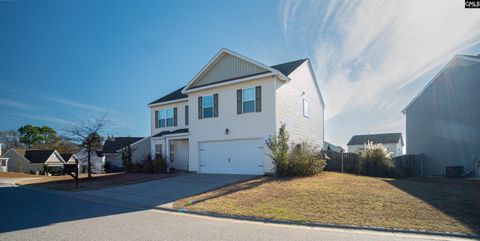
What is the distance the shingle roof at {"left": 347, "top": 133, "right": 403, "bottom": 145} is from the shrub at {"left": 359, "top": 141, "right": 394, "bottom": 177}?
3264 cm

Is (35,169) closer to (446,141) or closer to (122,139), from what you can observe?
(122,139)

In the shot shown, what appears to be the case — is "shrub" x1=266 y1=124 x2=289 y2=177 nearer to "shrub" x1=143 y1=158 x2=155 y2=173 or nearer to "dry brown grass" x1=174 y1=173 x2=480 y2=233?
"dry brown grass" x1=174 y1=173 x2=480 y2=233

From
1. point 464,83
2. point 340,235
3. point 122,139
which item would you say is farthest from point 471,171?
point 122,139

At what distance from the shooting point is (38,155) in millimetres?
50969

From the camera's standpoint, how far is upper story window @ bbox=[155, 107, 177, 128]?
2300 centimetres

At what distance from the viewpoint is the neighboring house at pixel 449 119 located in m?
17.7

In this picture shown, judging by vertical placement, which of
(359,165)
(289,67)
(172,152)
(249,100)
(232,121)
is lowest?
(359,165)

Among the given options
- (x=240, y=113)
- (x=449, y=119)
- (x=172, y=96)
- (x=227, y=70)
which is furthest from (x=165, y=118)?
(x=449, y=119)

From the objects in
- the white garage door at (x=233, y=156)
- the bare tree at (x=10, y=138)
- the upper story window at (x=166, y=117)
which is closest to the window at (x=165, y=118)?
the upper story window at (x=166, y=117)

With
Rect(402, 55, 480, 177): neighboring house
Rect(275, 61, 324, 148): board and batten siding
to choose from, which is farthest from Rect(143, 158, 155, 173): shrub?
Rect(402, 55, 480, 177): neighboring house

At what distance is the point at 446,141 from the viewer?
18891mm

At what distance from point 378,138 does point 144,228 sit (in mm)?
52537

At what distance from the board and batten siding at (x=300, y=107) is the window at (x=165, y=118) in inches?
418

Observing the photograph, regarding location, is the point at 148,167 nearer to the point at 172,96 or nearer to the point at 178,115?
the point at 178,115
